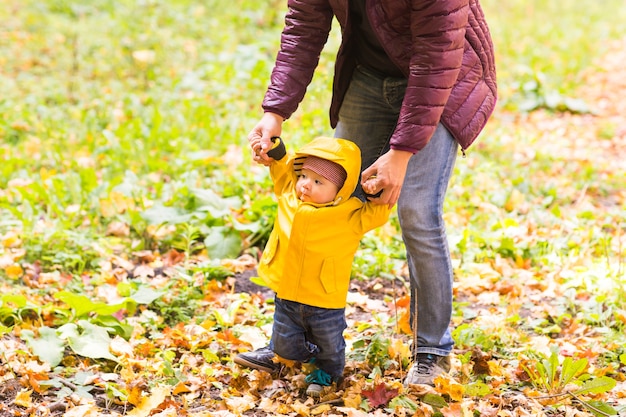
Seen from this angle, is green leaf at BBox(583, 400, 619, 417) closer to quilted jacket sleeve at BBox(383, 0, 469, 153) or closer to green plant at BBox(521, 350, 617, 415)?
green plant at BBox(521, 350, 617, 415)

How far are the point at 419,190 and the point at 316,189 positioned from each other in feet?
1.24

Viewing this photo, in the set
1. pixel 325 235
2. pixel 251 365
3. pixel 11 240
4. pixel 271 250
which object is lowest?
pixel 251 365

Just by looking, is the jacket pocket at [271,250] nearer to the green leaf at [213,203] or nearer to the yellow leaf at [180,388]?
the yellow leaf at [180,388]

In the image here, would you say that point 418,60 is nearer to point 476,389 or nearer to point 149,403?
point 476,389

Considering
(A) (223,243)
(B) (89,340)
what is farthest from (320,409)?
(A) (223,243)

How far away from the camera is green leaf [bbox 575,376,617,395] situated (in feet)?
8.80

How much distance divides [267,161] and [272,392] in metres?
0.96

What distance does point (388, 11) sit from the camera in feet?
7.89

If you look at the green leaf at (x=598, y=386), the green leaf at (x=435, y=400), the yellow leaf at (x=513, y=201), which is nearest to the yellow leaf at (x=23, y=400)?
the green leaf at (x=435, y=400)

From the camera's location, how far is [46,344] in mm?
3092

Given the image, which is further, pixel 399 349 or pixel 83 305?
pixel 83 305

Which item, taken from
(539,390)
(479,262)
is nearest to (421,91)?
(539,390)

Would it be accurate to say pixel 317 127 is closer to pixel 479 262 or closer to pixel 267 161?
pixel 479 262

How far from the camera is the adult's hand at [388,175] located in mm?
2412
